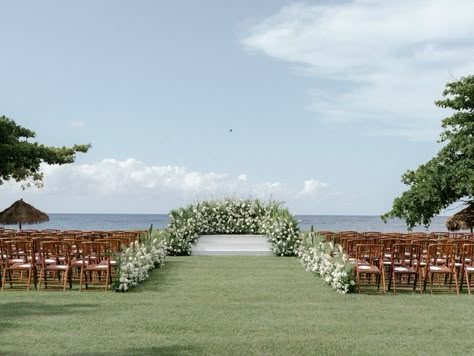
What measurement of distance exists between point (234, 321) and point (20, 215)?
22.5 metres

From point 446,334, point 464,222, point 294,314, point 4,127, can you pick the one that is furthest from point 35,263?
point 464,222

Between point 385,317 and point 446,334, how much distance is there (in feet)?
4.03

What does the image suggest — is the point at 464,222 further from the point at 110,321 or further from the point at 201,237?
the point at 110,321

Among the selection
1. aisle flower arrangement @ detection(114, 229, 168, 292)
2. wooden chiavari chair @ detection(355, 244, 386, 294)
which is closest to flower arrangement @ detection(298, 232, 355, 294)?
wooden chiavari chair @ detection(355, 244, 386, 294)

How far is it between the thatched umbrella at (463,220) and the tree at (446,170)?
129 cm

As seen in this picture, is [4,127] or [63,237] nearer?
[63,237]

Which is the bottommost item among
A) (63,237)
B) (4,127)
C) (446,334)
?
(446,334)

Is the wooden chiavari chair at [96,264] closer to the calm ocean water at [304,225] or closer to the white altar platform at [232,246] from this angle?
the white altar platform at [232,246]

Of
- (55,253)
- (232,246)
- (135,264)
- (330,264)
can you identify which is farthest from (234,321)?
(232,246)

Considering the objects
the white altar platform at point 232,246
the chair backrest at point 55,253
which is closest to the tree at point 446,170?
the white altar platform at point 232,246

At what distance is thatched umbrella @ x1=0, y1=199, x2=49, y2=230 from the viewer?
28.7m

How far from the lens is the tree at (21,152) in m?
24.7

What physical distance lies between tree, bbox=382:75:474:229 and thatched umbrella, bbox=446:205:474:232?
4.22 ft

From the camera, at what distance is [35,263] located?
1245 centimetres
